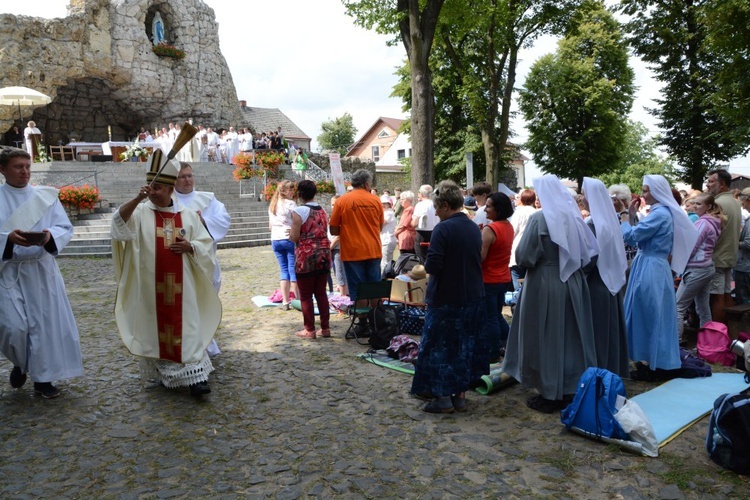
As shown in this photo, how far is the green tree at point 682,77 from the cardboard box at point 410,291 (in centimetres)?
1772

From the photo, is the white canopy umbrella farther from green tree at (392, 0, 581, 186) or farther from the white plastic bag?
the white plastic bag

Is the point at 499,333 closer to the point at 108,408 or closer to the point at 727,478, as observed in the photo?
the point at 727,478

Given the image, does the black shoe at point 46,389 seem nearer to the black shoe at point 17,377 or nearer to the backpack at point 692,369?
the black shoe at point 17,377

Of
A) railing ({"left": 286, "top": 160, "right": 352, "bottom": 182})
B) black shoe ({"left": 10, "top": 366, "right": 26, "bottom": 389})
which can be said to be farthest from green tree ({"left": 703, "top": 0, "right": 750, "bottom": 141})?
railing ({"left": 286, "top": 160, "right": 352, "bottom": 182})

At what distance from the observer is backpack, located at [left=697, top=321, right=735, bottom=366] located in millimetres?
6027

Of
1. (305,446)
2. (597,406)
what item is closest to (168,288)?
(305,446)

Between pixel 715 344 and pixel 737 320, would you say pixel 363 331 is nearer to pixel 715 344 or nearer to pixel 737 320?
pixel 715 344

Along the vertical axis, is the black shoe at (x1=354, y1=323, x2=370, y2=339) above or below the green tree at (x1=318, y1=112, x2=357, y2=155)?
below

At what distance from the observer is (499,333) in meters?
5.84

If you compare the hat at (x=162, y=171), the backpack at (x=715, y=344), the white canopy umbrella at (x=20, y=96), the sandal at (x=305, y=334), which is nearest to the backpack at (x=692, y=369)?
the backpack at (x=715, y=344)

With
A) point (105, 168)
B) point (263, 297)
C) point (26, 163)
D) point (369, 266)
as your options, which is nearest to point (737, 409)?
point (369, 266)

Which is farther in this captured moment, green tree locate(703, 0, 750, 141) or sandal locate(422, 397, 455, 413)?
green tree locate(703, 0, 750, 141)

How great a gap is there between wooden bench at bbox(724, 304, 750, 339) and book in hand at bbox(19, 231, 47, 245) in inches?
280

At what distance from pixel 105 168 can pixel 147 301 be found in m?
20.8
